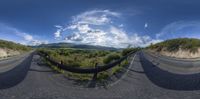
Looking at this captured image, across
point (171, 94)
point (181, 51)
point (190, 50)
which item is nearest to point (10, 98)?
point (171, 94)

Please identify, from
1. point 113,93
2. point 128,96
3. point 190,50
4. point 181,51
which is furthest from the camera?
point 181,51

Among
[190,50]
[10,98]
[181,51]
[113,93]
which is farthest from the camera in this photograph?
[181,51]

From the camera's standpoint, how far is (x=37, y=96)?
8.93 m

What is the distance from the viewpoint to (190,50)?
59.4m

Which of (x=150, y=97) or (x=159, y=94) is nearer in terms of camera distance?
(x=150, y=97)

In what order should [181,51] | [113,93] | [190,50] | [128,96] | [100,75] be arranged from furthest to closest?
[181,51] → [190,50] → [100,75] → [113,93] → [128,96]

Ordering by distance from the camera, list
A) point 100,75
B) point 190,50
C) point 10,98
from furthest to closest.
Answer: point 190,50, point 100,75, point 10,98

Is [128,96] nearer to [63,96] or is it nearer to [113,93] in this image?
[113,93]

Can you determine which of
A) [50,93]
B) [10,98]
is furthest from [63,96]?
[10,98]

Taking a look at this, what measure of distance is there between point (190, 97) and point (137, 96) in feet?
5.50

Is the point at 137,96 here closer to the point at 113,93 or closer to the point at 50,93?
the point at 113,93

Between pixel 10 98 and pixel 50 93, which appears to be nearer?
pixel 10 98

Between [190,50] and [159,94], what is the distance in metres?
52.7

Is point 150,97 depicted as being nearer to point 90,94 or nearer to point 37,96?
point 90,94
